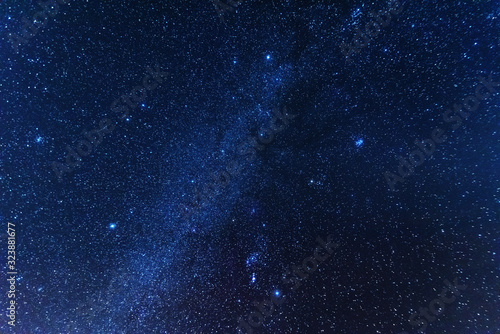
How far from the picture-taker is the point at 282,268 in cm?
81

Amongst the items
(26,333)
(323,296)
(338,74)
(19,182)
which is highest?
(19,182)

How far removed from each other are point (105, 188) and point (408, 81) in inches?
38.1

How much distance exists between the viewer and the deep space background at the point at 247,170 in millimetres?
712

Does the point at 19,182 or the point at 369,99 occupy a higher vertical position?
the point at 19,182

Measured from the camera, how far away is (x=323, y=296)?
32.1 inches

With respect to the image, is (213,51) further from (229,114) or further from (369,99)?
(369,99)

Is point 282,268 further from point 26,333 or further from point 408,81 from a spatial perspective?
point 26,333

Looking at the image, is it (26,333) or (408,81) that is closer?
(408,81)

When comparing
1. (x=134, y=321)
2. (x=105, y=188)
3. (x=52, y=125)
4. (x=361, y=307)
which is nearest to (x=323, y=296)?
(x=361, y=307)

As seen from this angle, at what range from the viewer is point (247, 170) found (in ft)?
2.61

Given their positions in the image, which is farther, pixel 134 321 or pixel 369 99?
pixel 134 321

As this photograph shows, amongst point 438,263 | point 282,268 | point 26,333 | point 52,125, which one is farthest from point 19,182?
point 438,263

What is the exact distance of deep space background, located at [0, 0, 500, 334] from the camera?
0.71 meters

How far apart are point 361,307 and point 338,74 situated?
2.42 feet
